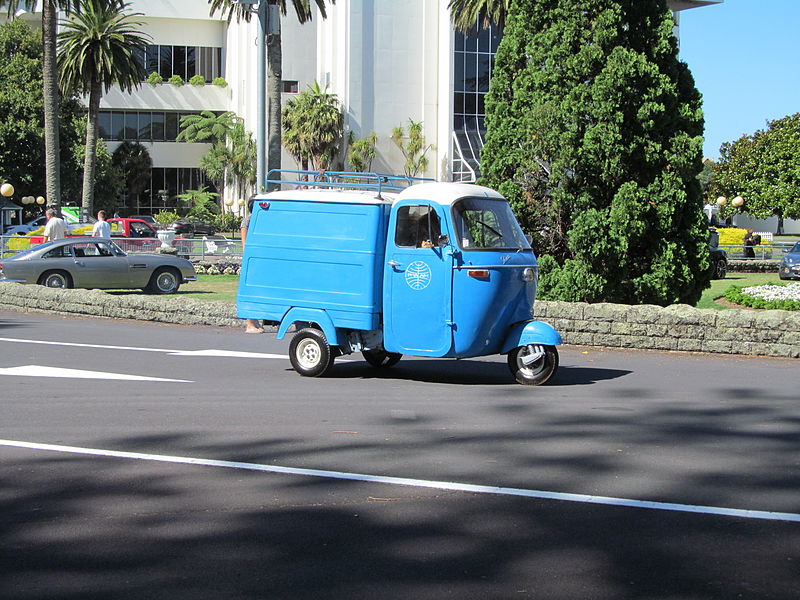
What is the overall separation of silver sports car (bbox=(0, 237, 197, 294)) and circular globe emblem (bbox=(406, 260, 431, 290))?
14.4 m

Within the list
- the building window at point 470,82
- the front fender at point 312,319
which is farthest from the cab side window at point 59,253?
A: the building window at point 470,82

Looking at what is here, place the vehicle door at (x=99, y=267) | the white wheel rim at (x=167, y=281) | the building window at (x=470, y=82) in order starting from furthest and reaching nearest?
the building window at (x=470, y=82) → the white wheel rim at (x=167, y=281) → the vehicle door at (x=99, y=267)

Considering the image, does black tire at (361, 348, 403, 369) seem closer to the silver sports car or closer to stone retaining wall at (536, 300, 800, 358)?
stone retaining wall at (536, 300, 800, 358)

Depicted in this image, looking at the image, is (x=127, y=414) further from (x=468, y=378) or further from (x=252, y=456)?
(x=468, y=378)

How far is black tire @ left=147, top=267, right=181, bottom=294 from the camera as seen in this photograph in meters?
24.6

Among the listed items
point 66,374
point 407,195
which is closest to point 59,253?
point 66,374

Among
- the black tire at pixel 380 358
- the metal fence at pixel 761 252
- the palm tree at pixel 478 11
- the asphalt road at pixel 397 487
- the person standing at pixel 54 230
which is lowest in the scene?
the asphalt road at pixel 397 487

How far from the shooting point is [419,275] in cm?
1095

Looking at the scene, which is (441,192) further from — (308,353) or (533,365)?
(308,353)

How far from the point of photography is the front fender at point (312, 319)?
11.5 m

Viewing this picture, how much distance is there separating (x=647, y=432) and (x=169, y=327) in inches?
452

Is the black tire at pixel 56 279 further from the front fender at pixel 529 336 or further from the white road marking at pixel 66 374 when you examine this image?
the front fender at pixel 529 336

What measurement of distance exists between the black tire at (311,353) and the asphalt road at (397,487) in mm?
191

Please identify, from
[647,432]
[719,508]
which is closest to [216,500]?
[719,508]
